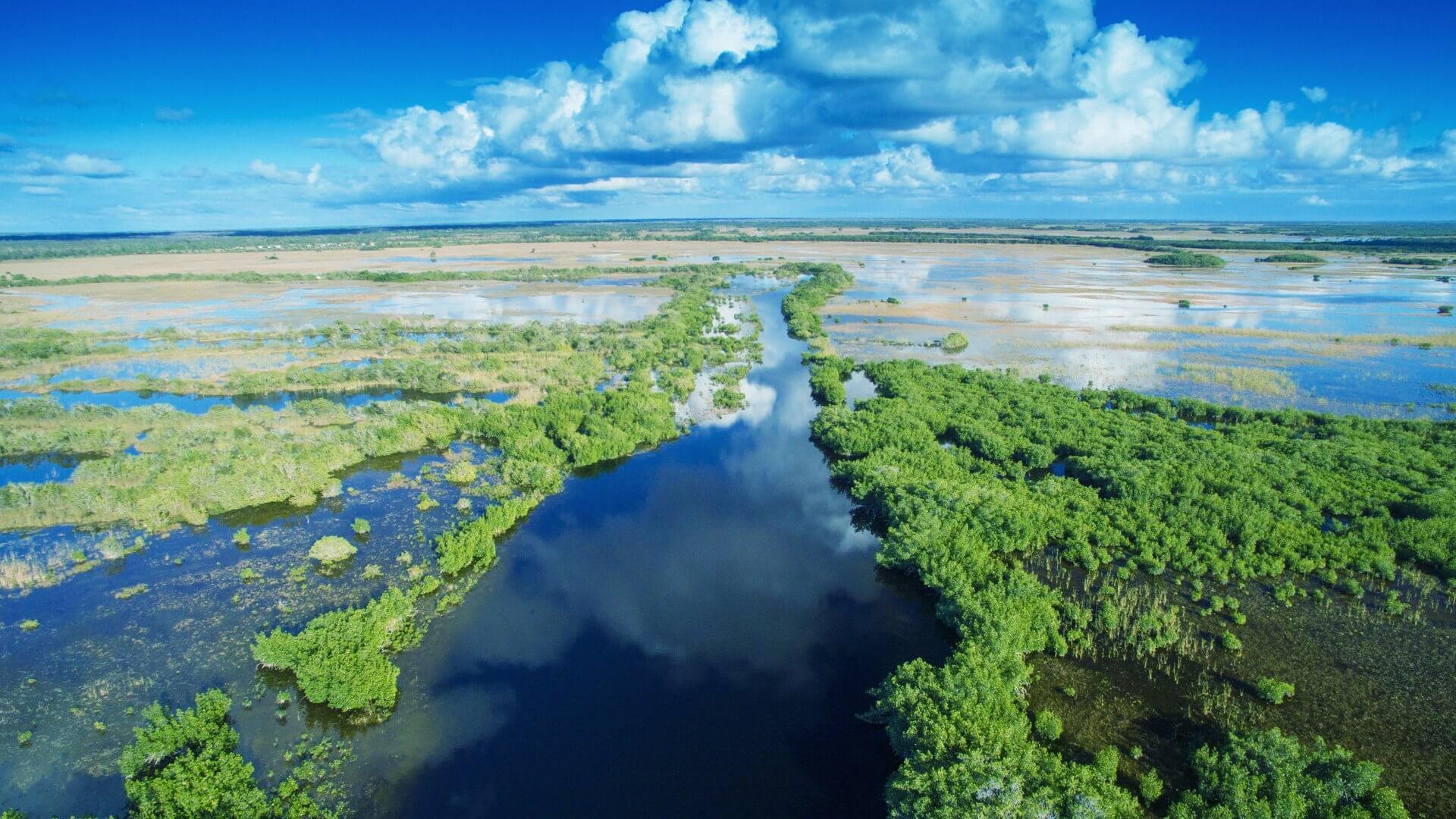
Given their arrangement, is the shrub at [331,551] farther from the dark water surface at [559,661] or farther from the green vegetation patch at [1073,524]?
the green vegetation patch at [1073,524]

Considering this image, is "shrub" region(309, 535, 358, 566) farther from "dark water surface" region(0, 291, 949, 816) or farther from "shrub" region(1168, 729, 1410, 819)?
"shrub" region(1168, 729, 1410, 819)

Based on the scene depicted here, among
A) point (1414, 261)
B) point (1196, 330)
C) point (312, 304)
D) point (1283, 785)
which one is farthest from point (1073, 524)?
point (1414, 261)

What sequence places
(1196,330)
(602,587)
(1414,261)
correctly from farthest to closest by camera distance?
1. (1414,261)
2. (1196,330)
3. (602,587)

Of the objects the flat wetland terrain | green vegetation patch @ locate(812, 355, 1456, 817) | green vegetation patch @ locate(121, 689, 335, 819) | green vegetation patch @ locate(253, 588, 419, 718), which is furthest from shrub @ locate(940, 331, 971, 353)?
green vegetation patch @ locate(121, 689, 335, 819)

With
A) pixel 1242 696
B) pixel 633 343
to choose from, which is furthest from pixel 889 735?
pixel 633 343

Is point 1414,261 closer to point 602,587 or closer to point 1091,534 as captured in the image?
point 1091,534

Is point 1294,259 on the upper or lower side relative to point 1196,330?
upper
